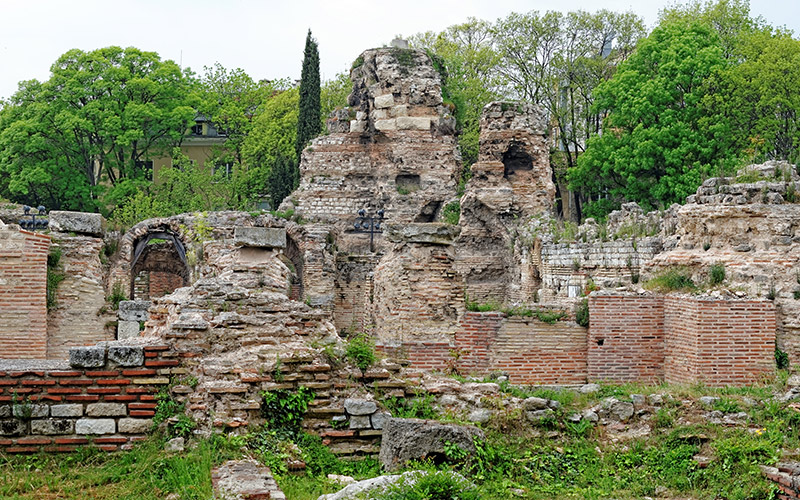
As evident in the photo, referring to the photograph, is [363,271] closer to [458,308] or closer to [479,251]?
[479,251]

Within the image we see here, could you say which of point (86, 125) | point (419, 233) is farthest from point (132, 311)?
point (86, 125)

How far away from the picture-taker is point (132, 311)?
16.4m

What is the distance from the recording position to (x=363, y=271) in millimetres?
26016

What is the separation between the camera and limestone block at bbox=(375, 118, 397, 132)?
29031 mm

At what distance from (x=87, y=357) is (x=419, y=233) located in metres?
6.48

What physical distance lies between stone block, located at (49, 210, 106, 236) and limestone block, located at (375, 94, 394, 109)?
14.2 meters

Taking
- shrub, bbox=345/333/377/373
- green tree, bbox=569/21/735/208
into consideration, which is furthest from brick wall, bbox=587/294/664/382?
green tree, bbox=569/21/735/208

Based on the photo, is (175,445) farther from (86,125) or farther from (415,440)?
(86,125)

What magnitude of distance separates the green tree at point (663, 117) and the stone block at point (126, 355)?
2416 centimetres

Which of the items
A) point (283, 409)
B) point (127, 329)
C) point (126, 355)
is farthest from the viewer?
point (127, 329)

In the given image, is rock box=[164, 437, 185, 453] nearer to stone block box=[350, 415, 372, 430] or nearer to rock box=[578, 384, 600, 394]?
stone block box=[350, 415, 372, 430]

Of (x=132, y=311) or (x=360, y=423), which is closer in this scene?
(x=360, y=423)

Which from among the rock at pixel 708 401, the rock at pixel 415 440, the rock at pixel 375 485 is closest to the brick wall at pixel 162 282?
the rock at pixel 708 401

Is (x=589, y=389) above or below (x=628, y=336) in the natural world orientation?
below
